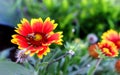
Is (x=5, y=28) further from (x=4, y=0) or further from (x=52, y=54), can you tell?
(x=52, y=54)

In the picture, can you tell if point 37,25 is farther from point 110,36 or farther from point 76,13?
point 76,13

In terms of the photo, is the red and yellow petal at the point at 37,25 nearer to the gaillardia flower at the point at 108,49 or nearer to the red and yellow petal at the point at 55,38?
the red and yellow petal at the point at 55,38

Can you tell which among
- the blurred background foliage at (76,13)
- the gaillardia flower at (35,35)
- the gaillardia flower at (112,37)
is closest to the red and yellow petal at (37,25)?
the gaillardia flower at (35,35)

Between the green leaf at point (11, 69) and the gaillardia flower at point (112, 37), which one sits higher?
the gaillardia flower at point (112, 37)

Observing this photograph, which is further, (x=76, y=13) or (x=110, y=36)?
(x=76, y=13)

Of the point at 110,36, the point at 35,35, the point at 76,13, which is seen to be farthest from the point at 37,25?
the point at 76,13

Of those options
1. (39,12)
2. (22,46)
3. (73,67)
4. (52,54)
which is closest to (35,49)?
(22,46)

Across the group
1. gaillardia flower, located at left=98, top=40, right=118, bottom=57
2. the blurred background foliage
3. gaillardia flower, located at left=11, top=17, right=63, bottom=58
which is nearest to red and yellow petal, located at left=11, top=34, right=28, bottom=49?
gaillardia flower, located at left=11, top=17, right=63, bottom=58

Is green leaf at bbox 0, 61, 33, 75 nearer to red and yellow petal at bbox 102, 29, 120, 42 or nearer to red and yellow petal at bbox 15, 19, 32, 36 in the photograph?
red and yellow petal at bbox 15, 19, 32, 36
